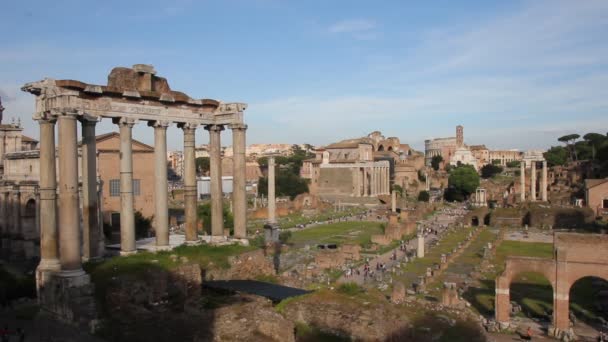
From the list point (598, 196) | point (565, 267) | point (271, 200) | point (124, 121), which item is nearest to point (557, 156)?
point (598, 196)

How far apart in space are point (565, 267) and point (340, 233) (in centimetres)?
2758

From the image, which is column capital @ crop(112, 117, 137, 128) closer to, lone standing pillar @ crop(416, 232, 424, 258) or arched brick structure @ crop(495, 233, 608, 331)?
arched brick structure @ crop(495, 233, 608, 331)

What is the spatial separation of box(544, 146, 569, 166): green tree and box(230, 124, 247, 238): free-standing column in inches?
3458

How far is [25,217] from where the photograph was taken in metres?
27.7

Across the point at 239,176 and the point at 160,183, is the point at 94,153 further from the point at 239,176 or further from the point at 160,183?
the point at 239,176

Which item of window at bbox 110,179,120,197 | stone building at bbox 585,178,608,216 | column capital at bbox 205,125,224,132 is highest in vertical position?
column capital at bbox 205,125,224,132

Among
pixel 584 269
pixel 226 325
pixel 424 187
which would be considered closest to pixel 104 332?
pixel 226 325

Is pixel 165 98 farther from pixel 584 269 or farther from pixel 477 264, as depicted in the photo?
pixel 477 264

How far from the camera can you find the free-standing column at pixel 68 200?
12470 mm

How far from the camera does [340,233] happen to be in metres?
45.6

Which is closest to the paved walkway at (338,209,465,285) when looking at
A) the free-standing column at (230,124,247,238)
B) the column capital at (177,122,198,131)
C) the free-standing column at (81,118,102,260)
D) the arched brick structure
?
the arched brick structure

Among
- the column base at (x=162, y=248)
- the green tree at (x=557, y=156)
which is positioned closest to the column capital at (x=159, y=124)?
the column base at (x=162, y=248)

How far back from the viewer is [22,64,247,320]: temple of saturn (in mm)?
12719

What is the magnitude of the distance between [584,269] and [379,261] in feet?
49.9
